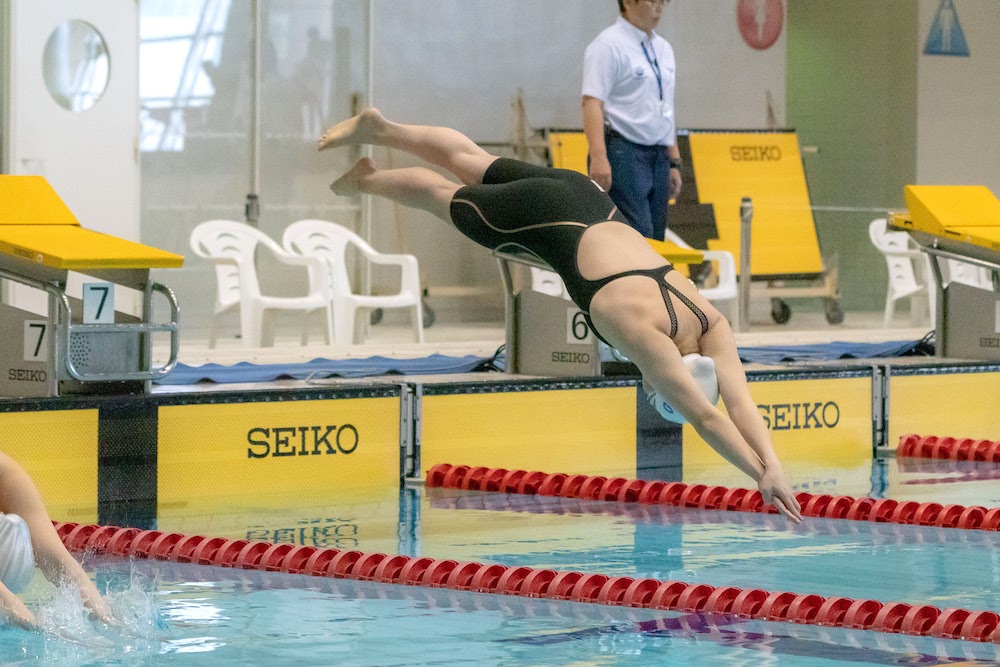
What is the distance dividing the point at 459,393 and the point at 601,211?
1.98 meters

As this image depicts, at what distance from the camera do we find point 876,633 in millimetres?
4426

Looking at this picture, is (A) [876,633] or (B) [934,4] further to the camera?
(B) [934,4]

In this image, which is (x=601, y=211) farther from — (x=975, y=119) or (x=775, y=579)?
(x=975, y=119)

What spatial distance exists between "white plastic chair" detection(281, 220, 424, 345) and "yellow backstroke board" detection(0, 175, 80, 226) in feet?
9.46

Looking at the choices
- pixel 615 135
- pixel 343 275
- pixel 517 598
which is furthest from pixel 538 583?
pixel 343 275

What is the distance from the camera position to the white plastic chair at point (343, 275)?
9.70 metres

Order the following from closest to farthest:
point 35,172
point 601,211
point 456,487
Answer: point 601,211 → point 456,487 → point 35,172

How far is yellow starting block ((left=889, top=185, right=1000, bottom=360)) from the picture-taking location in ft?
28.9

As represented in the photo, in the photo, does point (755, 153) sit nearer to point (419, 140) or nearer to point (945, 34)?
point (945, 34)

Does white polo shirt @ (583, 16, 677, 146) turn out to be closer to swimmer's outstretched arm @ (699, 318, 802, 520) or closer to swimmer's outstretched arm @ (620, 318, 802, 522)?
swimmer's outstretched arm @ (699, 318, 802, 520)

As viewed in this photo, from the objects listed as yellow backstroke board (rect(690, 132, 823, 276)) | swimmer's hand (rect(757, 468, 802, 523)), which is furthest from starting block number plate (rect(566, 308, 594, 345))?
yellow backstroke board (rect(690, 132, 823, 276))

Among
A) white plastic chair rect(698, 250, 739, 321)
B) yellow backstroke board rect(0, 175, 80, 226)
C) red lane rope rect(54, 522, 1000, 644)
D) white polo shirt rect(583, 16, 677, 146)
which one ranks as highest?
white polo shirt rect(583, 16, 677, 146)

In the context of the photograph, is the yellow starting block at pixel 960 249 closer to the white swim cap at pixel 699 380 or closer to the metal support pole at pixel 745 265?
the metal support pole at pixel 745 265

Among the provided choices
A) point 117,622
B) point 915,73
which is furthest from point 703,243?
point 117,622
